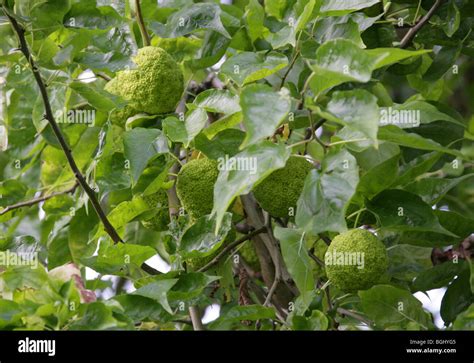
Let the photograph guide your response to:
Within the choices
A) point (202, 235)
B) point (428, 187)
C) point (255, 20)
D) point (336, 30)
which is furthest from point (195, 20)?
point (428, 187)

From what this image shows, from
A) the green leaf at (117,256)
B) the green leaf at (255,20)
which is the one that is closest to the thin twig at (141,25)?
the green leaf at (255,20)

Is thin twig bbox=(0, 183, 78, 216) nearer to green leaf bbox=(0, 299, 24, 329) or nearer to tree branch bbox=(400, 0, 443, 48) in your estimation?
green leaf bbox=(0, 299, 24, 329)

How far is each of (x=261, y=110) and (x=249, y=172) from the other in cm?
8

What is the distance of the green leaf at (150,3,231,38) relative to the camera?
1.44 meters

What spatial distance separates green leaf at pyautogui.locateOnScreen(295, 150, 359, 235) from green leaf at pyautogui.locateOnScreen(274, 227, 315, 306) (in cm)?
11

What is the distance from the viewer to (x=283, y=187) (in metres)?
1.38

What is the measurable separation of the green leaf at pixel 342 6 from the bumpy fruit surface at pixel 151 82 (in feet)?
0.84

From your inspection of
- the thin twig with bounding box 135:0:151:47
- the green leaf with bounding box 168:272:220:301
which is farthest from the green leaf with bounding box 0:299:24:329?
the thin twig with bounding box 135:0:151:47

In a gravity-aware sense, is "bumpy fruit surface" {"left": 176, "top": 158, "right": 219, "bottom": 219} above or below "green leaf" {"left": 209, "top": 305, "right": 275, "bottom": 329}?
above

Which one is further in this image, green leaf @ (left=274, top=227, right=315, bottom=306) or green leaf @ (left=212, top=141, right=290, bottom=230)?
green leaf @ (left=274, top=227, right=315, bottom=306)

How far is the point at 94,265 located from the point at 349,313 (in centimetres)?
43

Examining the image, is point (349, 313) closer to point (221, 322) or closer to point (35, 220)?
point (221, 322)

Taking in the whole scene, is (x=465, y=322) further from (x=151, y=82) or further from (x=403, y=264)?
(x=151, y=82)
